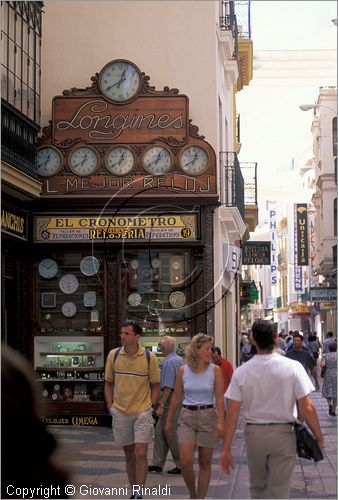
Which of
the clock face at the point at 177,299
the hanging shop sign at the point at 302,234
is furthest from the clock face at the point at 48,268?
the hanging shop sign at the point at 302,234

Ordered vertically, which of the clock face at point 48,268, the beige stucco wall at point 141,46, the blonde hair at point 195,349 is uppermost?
the beige stucco wall at point 141,46

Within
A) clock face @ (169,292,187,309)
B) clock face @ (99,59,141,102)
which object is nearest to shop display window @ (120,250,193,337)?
clock face @ (169,292,187,309)

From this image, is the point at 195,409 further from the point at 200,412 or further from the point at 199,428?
the point at 199,428

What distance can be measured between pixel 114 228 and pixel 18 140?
262cm

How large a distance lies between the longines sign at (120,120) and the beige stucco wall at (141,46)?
0.51 m

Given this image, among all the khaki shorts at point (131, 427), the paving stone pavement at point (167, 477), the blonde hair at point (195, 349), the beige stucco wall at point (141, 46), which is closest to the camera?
the blonde hair at point (195, 349)

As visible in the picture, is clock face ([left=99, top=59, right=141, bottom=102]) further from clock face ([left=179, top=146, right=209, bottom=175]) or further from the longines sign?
clock face ([left=179, top=146, right=209, bottom=175])

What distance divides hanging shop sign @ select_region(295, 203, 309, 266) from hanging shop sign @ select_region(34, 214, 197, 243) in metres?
48.5

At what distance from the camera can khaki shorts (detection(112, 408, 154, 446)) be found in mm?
10117

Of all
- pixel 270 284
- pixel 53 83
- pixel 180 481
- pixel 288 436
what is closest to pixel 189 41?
pixel 53 83

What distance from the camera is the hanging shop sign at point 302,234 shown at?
6619 cm

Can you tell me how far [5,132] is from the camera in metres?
15.7

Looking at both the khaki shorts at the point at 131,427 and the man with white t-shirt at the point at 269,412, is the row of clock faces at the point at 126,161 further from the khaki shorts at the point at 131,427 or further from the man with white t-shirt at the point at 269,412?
the man with white t-shirt at the point at 269,412

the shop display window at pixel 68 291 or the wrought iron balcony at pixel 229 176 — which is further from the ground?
the wrought iron balcony at pixel 229 176
